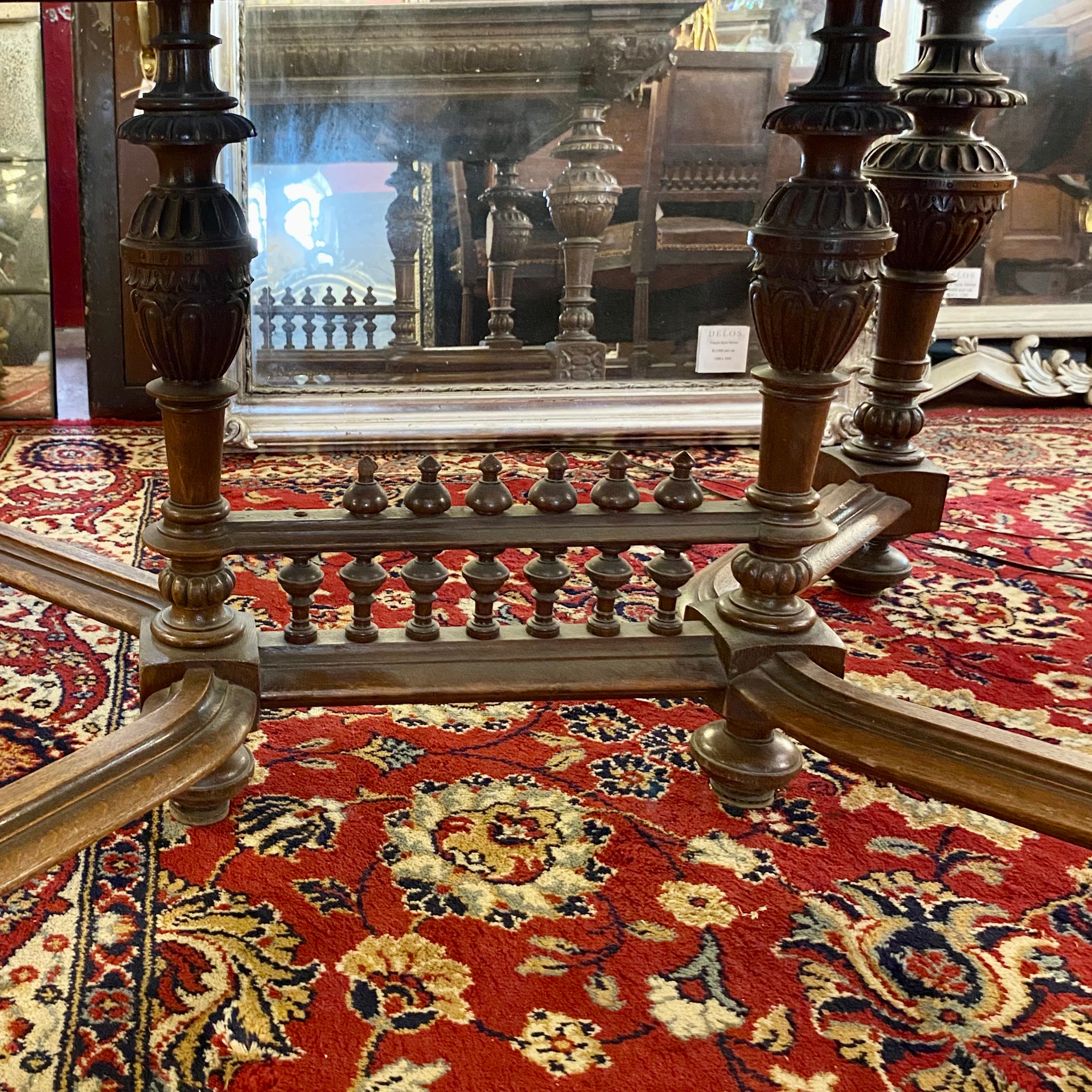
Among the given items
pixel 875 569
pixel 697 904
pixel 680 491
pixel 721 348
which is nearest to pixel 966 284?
pixel 721 348

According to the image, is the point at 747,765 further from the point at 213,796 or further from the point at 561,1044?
the point at 213,796

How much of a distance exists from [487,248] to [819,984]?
2317mm

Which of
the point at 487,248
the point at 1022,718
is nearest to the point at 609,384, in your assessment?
the point at 487,248

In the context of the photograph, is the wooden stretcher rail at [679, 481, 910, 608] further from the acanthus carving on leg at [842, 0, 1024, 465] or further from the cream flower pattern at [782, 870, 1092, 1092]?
the cream flower pattern at [782, 870, 1092, 1092]

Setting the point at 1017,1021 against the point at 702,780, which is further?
the point at 702,780

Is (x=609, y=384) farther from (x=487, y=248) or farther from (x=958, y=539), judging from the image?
(x=958, y=539)

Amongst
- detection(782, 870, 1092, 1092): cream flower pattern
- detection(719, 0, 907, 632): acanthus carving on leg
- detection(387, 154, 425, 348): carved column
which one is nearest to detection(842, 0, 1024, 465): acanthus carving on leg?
detection(719, 0, 907, 632): acanthus carving on leg

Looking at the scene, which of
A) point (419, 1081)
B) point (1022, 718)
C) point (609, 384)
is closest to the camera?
point (419, 1081)

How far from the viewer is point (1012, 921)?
1242 millimetres

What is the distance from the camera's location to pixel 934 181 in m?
1.87

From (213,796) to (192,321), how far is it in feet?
1.66

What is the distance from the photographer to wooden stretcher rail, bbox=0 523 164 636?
1612 mm

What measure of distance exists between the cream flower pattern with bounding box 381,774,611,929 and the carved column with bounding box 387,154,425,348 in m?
1.86

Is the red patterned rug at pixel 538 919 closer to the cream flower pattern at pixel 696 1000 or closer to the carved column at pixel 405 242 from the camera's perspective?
the cream flower pattern at pixel 696 1000
